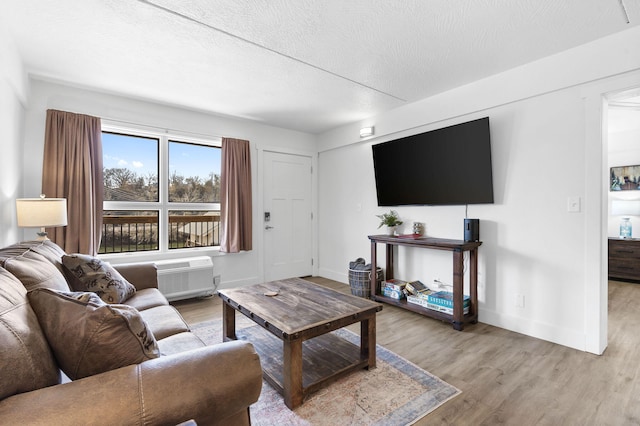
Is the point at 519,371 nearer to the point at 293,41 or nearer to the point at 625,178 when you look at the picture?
the point at 293,41

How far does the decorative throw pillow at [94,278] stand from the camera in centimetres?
196

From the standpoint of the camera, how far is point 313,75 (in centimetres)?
292

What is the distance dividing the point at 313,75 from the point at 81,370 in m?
2.76

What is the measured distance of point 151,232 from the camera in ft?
12.3

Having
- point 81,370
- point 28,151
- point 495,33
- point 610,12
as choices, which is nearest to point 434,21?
point 495,33

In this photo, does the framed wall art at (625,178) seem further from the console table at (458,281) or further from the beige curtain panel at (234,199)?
the beige curtain panel at (234,199)

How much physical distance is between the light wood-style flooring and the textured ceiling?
2.43 meters

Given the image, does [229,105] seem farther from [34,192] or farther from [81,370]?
[81,370]

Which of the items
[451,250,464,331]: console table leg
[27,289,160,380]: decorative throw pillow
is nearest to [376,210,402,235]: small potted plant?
[451,250,464,331]: console table leg

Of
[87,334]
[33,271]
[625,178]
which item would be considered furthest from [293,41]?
[625,178]

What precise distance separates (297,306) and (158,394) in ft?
4.14

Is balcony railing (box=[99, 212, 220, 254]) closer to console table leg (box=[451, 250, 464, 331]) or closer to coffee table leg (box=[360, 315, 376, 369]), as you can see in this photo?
coffee table leg (box=[360, 315, 376, 369])

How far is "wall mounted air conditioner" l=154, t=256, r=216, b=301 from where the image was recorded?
3525mm

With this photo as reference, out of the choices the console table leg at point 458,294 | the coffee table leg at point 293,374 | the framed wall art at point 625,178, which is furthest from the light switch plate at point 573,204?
the framed wall art at point 625,178
